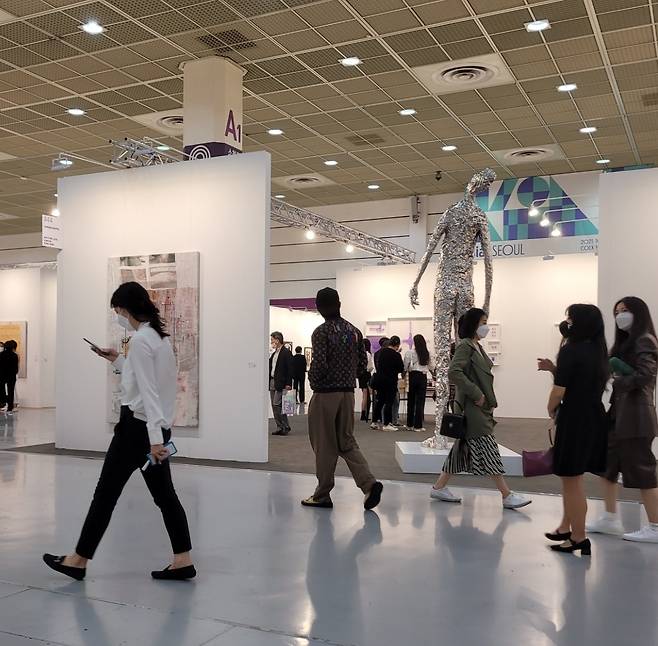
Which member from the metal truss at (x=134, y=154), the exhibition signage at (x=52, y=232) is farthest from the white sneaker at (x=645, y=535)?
the exhibition signage at (x=52, y=232)

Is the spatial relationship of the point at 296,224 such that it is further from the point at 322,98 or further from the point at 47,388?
the point at 47,388

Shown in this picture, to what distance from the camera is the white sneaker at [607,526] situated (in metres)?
4.90

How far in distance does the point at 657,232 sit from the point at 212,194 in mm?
5158

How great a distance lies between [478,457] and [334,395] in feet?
3.70

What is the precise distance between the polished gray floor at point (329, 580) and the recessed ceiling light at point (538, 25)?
18.5 ft

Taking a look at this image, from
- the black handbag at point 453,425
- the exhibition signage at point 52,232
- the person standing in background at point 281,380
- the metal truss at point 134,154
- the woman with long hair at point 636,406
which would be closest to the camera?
the woman with long hair at point 636,406

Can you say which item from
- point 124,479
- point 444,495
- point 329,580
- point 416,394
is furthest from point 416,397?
point 124,479

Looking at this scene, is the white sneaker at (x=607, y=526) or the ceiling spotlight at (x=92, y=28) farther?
the ceiling spotlight at (x=92, y=28)

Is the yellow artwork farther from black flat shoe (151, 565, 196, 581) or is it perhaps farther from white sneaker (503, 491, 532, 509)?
black flat shoe (151, 565, 196, 581)

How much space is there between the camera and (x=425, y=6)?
8.38m

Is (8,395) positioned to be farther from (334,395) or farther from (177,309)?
(334,395)

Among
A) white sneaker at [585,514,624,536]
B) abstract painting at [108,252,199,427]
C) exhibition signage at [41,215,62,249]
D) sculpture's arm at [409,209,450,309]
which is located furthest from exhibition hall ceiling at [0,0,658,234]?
white sneaker at [585,514,624,536]

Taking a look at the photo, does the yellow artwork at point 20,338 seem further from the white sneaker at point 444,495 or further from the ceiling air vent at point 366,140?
the white sneaker at point 444,495

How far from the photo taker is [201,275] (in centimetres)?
868
